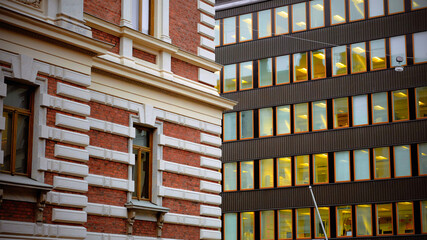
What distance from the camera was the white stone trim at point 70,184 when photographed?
17172 millimetres

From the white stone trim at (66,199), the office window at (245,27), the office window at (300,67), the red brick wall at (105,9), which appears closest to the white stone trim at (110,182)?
the white stone trim at (66,199)

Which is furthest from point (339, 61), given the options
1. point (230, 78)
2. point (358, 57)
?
point (230, 78)

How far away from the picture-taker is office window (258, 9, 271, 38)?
169ft

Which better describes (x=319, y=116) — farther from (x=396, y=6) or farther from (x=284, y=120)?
(x=396, y=6)

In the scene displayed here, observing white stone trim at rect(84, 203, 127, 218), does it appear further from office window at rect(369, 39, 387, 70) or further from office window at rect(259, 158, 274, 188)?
office window at rect(369, 39, 387, 70)

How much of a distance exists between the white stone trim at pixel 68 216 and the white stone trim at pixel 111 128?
2.51m

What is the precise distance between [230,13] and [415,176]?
17.7 metres

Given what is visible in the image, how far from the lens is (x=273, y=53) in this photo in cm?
5103

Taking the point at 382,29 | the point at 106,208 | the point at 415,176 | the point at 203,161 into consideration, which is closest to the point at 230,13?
the point at 382,29

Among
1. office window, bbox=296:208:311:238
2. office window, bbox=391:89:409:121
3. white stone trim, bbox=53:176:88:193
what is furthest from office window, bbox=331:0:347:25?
white stone trim, bbox=53:176:88:193

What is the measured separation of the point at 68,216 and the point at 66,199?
0.40 metres

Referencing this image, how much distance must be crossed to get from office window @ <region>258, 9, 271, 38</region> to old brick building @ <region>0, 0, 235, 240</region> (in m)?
27.5

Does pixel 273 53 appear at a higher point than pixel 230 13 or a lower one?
lower

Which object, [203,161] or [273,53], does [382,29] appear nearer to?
[273,53]
